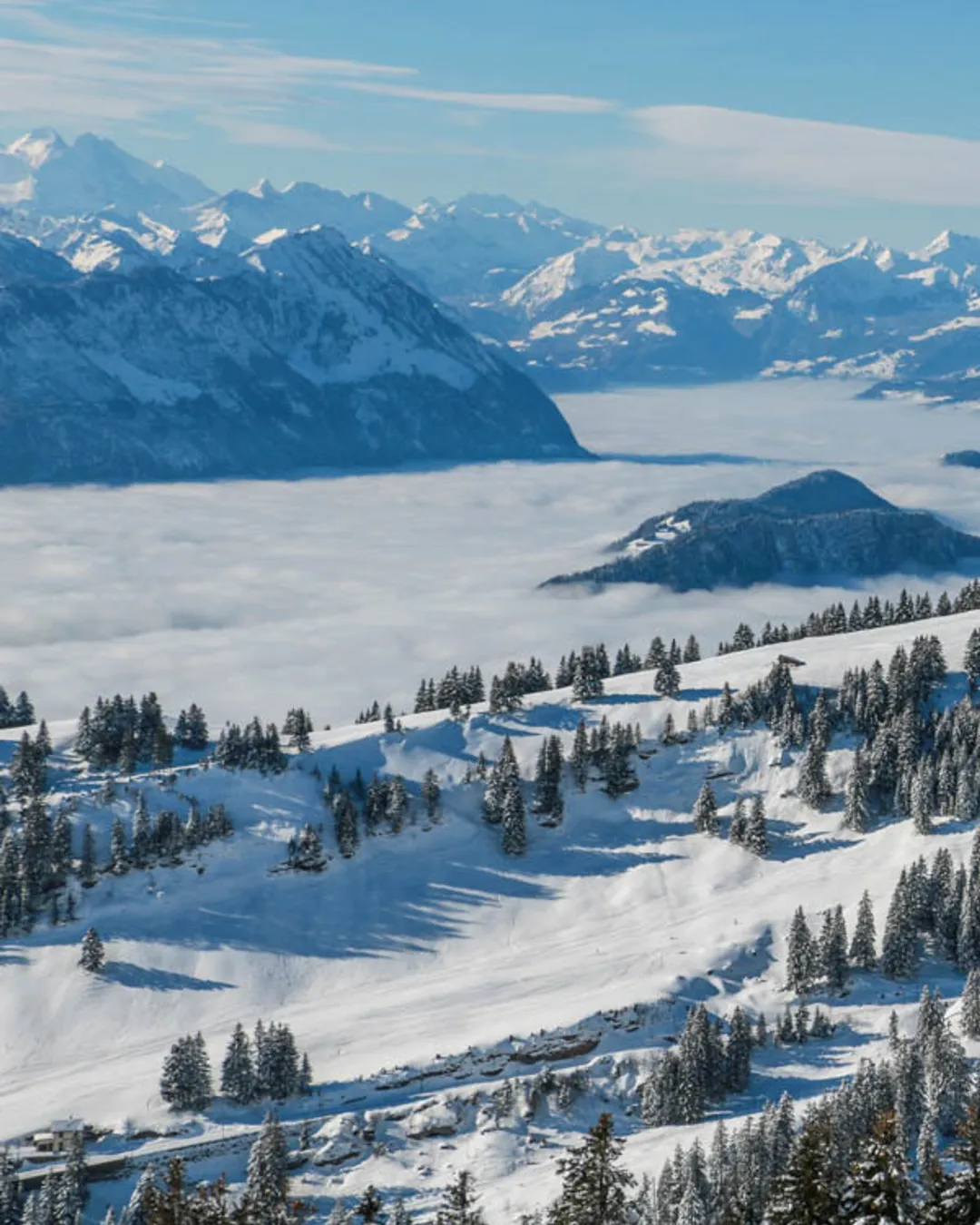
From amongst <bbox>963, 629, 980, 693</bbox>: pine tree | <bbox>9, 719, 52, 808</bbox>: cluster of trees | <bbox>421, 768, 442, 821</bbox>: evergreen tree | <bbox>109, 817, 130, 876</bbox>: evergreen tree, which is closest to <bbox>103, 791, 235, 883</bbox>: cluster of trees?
<bbox>109, 817, 130, 876</bbox>: evergreen tree

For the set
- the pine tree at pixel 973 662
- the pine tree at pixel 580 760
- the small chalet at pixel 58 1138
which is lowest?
the small chalet at pixel 58 1138

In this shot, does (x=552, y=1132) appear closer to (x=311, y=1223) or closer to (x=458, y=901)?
(x=311, y=1223)

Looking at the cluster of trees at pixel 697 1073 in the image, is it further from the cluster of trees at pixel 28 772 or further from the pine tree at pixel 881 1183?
the cluster of trees at pixel 28 772

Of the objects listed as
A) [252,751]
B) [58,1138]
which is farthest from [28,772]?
[58,1138]

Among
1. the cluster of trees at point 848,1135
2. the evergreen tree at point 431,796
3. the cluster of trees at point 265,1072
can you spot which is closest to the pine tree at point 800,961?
the cluster of trees at point 848,1135

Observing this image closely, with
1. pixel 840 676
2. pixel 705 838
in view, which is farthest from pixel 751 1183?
pixel 840 676

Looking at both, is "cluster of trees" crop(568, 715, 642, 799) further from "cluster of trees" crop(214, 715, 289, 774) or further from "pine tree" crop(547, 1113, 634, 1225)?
"pine tree" crop(547, 1113, 634, 1225)

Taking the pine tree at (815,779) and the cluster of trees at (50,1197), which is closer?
the cluster of trees at (50,1197)
